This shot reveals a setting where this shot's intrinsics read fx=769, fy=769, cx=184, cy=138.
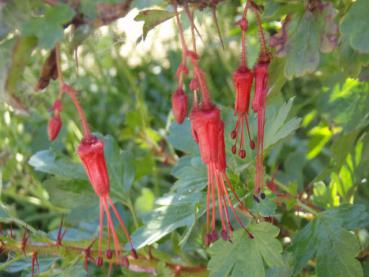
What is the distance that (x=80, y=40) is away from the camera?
0.79m

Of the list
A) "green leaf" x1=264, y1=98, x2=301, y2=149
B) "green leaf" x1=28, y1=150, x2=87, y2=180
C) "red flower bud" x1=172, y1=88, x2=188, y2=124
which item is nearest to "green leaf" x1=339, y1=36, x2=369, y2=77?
"green leaf" x1=264, y1=98, x2=301, y2=149

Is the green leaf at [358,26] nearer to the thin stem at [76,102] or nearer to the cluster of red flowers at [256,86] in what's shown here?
the cluster of red flowers at [256,86]

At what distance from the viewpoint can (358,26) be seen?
3.26 feet

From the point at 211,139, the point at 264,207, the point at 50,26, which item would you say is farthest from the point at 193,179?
the point at 50,26

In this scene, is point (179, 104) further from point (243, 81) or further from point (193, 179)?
point (193, 179)

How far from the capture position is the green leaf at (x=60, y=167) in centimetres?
134

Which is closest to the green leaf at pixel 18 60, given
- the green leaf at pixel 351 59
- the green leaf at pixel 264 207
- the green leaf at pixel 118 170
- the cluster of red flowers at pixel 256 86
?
the cluster of red flowers at pixel 256 86

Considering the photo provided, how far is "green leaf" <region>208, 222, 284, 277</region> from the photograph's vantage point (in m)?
1.05

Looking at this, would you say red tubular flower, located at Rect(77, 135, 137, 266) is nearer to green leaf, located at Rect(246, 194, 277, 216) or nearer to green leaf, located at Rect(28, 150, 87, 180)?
green leaf, located at Rect(246, 194, 277, 216)

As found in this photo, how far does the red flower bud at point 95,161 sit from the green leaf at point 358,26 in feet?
1.16

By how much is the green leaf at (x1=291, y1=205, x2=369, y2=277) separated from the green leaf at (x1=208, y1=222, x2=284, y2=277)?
9 cm

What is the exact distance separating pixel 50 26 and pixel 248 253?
1.56 ft

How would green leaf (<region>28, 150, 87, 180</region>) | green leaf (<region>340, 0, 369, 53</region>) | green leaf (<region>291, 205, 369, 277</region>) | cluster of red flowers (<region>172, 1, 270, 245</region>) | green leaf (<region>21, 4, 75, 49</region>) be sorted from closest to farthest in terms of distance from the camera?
green leaf (<region>21, 4, 75, 49</region>) < cluster of red flowers (<region>172, 1, 270, 245</region>) < green leaf (<region>340, 0, 369, 53</region>) < green leaf (<region>291, 205, 369, 277</region>) < green leaf (<region>28, 150, 87, 180</region>)

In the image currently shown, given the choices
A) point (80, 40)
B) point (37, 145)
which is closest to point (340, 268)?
point (80, 40)
